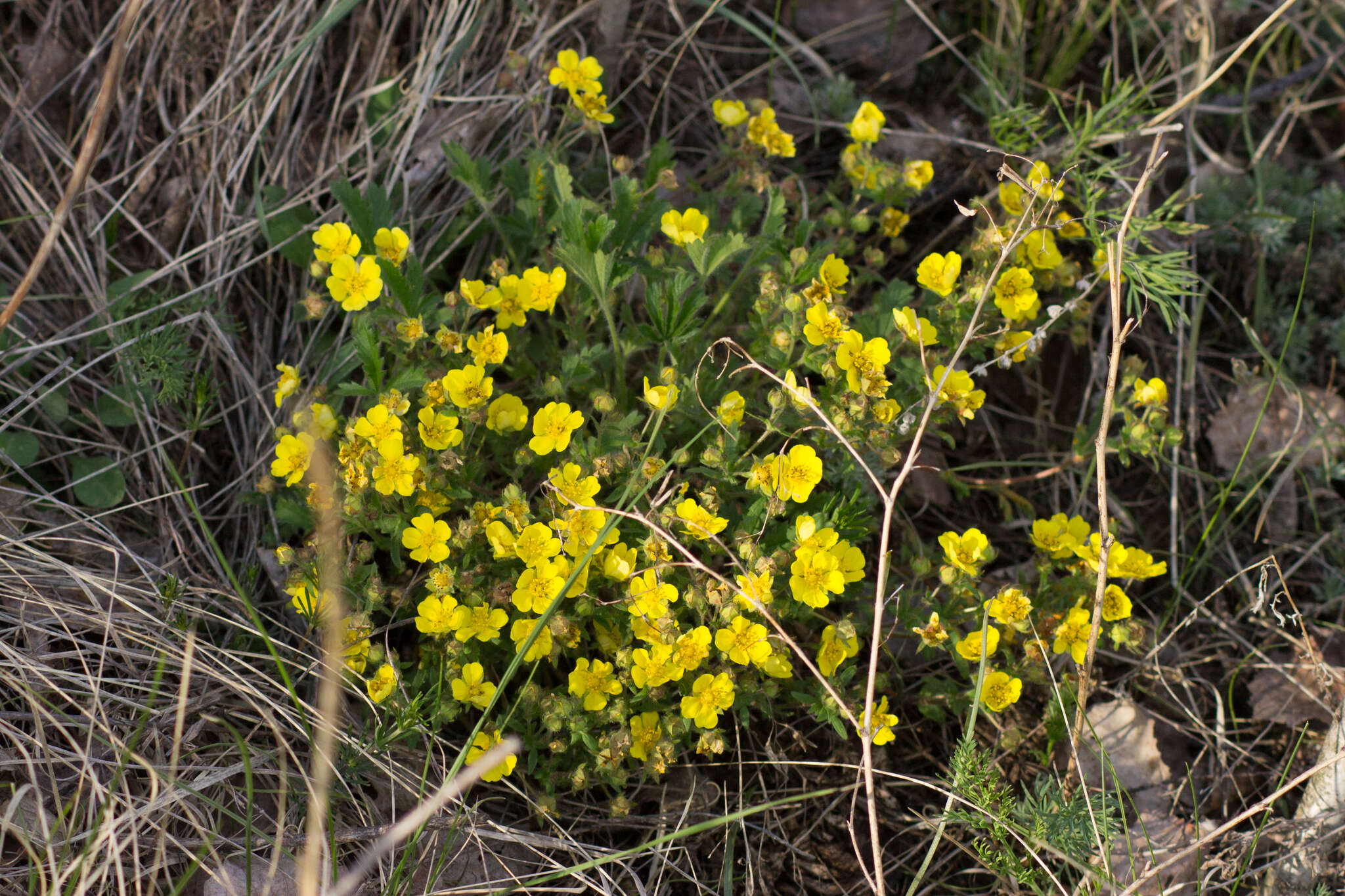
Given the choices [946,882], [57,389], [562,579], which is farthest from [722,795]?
[57,389]

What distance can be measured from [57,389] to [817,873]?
8.67 feet

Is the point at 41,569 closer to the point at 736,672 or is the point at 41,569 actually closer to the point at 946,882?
the point at 736,672

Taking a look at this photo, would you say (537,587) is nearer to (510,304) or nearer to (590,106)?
(510,304)

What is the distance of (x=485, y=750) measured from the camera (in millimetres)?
2443

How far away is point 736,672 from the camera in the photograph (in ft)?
8.71

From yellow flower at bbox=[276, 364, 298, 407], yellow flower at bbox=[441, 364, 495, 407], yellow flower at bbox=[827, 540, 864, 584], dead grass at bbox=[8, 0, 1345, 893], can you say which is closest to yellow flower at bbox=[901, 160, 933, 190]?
dead grass at bbox=[8, 0, 1345, 893]

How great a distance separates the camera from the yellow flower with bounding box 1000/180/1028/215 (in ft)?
9.65

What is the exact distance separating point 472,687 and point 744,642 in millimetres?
686

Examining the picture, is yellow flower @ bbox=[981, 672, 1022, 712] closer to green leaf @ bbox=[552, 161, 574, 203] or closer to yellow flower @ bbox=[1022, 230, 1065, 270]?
yellow flower @ bbox=[1022, 230, 1065, 270]

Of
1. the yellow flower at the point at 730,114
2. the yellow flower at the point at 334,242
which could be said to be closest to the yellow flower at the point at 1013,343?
the yellow flower at the point at 730,114

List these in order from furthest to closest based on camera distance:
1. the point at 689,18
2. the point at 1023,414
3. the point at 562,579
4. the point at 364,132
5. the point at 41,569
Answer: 1. the point at 689,18
2. the point at 1023,414
3. the point at 364,132
4. the point at 41,569
5. the point at 562,579

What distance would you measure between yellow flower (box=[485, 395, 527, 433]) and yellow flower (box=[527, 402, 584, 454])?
0.36ft

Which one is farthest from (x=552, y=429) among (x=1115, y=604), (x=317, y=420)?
(x=1115, y=604)

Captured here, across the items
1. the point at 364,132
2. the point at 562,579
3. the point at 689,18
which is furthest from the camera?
the point at 689,18
